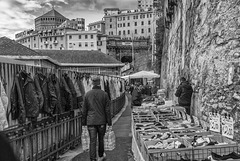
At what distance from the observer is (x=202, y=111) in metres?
9.62

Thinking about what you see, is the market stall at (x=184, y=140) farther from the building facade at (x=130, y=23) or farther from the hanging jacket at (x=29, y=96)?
the building facade at (x=130, y=23)

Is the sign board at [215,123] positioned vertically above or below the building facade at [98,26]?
below

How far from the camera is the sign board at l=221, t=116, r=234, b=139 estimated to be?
6.77 metres

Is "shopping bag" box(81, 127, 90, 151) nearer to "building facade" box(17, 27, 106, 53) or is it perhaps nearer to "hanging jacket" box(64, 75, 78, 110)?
"hanging jacket" box(64, 75, 78, 110)

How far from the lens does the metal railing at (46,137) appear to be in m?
6.52

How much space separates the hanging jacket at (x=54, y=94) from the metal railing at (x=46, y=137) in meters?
0.23

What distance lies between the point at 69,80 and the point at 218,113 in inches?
173

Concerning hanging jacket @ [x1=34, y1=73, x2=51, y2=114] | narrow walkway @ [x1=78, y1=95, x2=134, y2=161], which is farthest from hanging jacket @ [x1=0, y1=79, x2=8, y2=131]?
narrow walkway @ [x1=78, y1=95, x2=134, y2=161]

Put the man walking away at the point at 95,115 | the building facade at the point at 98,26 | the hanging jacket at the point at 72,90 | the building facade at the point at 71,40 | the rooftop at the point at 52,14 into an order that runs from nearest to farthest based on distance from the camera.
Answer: the man walking away at the point at 95,115 → the hanging jacket at the point at 72,90 → the building facade at the point at 71,40 → the building facade at the point at 98,26 → the rooftop at the point at 52,14

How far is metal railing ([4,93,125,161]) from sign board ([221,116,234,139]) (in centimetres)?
419

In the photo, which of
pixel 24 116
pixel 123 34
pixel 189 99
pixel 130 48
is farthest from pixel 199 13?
pixel 123 34

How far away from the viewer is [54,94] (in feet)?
26.7

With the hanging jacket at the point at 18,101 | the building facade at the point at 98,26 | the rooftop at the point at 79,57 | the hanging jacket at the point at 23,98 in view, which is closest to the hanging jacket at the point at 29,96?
the hanging jacket at the point at 23,98

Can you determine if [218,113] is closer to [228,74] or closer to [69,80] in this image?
[228,74]
